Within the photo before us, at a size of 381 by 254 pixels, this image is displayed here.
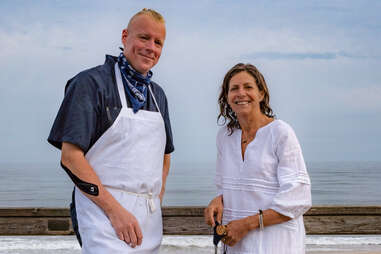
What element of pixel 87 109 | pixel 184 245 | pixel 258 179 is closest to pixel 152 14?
pixel 87 109

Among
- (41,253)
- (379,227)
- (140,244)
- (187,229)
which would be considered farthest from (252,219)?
(41,253)

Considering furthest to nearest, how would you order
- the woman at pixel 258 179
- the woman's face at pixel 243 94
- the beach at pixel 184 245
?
the beach at pixel 184 245, the woman's face at pixel 243 94, the woman at pixel 258 179

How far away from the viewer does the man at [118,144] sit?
1.94m

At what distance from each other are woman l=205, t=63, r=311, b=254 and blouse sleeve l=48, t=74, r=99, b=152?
2.06 ft

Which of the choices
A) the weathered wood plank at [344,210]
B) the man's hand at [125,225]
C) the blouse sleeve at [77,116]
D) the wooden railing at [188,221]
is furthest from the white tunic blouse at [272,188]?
the weathered wood plank at [344,210]

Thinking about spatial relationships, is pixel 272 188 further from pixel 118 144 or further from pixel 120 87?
pixel 120 87

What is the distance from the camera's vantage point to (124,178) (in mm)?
2027

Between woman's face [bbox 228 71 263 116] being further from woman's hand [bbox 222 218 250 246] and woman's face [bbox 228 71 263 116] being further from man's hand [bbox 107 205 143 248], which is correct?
man's hand [bbox 107 205 143 248]

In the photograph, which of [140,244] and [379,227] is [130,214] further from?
[379,227]

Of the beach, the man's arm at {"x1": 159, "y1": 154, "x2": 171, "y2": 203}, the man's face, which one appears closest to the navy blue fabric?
the man's face

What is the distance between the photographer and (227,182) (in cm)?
220

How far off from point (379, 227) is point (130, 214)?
2.01 m

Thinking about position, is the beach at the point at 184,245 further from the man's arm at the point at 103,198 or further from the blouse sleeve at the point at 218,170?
the man's arm at the point at 103,198

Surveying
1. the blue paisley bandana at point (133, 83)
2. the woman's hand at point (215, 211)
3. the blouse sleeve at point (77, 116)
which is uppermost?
the blue paisley bandana at point (133, 83)
